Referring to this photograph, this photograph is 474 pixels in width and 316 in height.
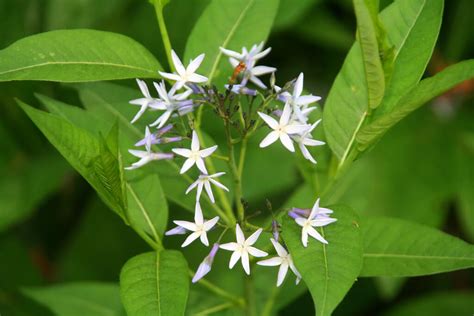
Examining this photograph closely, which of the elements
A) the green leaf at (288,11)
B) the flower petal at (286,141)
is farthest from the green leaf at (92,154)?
the green leaf at (288,11)

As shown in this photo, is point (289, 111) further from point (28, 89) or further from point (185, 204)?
point (28, 89)

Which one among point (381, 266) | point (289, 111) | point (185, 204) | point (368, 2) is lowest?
point (381, 266)

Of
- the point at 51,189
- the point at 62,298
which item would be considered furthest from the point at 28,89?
the point at 62,298

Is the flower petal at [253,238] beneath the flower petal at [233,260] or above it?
above

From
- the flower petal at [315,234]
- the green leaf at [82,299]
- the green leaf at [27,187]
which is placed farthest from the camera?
the green leaf at [27,187]

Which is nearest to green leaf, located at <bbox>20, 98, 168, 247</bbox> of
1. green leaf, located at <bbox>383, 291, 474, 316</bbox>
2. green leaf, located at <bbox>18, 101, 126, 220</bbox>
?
green leaf, located at <bbox>18, 101, 126, 220</bbox>

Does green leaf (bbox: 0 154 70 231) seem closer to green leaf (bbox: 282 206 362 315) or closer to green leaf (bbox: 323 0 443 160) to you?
green leaf (bbox: 323 0 443 160)

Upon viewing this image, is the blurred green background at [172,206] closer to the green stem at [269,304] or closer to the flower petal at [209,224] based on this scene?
the green stem at [269,304]
